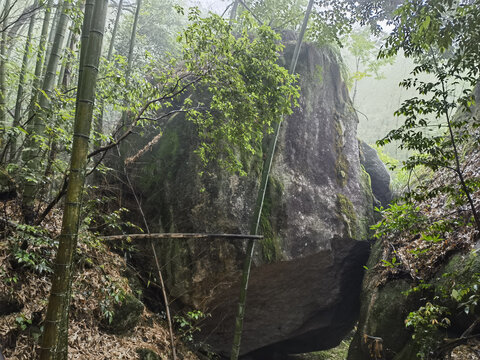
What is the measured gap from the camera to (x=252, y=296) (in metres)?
6.40

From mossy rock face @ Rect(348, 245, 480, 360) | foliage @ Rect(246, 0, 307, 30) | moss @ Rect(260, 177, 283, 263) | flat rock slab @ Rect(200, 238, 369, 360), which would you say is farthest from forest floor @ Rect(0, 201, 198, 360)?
foliage @ Rect(246, 0, 307, 30)

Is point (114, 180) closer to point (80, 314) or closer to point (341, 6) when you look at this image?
point (80, 314)

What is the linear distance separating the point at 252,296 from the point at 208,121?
3.78m

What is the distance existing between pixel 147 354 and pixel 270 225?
10.1 ft

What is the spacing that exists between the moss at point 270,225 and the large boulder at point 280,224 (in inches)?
0.8

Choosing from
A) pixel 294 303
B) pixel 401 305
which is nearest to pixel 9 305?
pixel 294 303

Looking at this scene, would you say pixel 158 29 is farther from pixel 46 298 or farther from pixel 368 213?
pixel 46 298

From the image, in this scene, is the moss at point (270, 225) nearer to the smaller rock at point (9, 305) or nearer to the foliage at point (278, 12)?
the smaller rock at point (9, 305)

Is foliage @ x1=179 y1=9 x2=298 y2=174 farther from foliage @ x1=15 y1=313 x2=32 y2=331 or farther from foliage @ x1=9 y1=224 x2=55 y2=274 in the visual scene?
foliage @ x1=15 y1=313 x2=32 y2=331

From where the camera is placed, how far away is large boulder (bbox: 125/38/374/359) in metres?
5.87

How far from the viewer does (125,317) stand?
4.59 meters

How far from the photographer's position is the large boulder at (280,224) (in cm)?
587

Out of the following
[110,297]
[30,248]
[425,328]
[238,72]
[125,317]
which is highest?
[238,72]

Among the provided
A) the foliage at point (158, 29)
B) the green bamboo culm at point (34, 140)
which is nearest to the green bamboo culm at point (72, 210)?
the green bamboo culm at point (34, 140)
